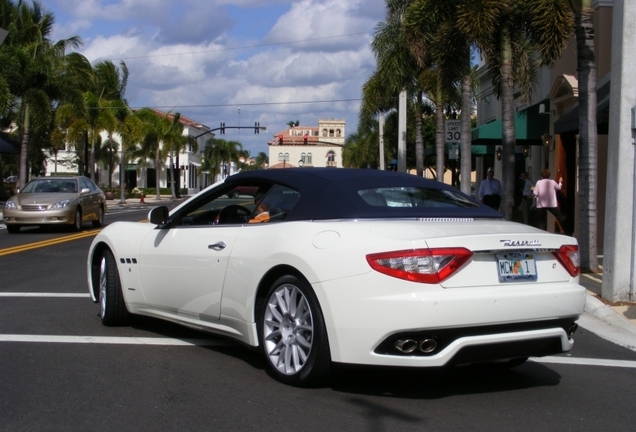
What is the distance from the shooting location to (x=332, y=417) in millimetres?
4957

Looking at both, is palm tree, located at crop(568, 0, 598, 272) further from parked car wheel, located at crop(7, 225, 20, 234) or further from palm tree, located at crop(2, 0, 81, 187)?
palm tree, located at crop(2, 0, 81, 187)

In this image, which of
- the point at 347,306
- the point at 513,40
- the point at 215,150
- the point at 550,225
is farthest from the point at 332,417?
the point at 215,150

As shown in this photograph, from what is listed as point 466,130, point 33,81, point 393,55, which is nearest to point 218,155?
point 33,81

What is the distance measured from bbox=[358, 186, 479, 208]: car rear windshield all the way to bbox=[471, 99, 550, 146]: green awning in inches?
705

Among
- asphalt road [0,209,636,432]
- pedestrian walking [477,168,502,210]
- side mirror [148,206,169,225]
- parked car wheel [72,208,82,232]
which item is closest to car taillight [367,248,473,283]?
asphalt road [0,209,636,432]

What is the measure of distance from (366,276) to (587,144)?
836 centimetres

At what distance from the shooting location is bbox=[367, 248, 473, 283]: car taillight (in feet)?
16.2

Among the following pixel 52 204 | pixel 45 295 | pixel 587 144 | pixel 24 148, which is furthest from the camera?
pixel 24 148

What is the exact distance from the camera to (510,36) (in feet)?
60.6

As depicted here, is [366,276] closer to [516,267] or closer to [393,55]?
[516,267]

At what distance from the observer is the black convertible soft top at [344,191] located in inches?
226

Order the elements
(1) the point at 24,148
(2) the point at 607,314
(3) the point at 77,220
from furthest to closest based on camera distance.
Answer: (1) the point at 24,148
(3) the point at 77,220
(2) the point at 607,314

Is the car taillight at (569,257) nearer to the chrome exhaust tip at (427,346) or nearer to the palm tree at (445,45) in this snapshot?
the chrome exhaust tip at (427,346)

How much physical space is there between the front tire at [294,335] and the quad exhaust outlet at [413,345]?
0.50 metres
